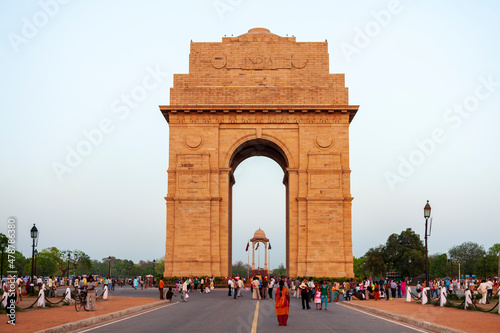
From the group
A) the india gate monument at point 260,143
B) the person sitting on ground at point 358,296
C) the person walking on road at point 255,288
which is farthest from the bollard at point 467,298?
the india gate monument at point 260,143

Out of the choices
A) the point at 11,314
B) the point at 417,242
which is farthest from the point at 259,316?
the point at 417,242

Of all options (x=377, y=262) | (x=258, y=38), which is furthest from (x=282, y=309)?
(x=377, y=262)

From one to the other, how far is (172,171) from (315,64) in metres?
15.7

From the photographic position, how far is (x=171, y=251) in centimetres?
4519

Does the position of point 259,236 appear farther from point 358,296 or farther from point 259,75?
point 358,296

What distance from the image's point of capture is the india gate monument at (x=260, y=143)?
4497 cm

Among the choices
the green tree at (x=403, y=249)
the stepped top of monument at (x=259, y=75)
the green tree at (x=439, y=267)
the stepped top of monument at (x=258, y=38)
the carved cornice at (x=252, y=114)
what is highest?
the stepped top of monument at (x=258, y=38)

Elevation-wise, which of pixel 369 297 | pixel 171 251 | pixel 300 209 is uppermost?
pixel 300 209

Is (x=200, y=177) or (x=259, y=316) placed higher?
(x=200, y=177)

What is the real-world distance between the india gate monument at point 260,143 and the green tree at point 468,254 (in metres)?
89.7

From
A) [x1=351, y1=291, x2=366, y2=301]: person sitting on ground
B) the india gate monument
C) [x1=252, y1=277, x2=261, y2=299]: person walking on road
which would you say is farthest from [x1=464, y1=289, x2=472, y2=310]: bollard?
the india gate monument

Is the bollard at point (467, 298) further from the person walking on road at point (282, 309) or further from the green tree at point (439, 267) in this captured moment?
the green tree at point (439, 267)

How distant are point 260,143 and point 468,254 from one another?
102 metres

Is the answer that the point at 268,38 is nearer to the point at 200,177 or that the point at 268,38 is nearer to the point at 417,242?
the point at 200,177
